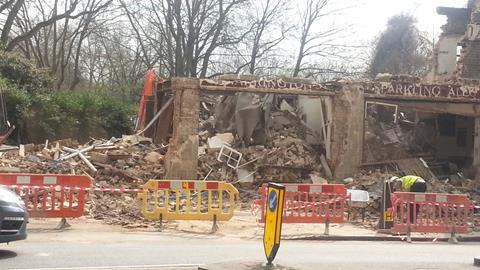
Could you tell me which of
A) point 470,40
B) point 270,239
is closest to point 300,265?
point 270,239

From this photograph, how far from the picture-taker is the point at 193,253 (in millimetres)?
9547

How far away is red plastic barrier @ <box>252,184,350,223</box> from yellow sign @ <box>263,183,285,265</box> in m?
5.31

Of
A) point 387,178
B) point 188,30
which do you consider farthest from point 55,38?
point 387,178

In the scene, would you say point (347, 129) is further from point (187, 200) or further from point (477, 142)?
point (187, 200)

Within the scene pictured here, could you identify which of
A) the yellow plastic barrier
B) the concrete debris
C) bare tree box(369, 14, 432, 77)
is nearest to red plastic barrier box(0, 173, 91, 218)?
the yellow plastic barrier

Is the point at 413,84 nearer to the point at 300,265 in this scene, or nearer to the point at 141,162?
the point at 141,162

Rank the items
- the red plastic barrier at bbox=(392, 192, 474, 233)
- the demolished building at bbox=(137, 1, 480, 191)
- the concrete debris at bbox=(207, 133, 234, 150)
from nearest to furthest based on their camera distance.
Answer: the red plastic barrier at bbox=(392, 192, 474, 233) → the demolished building at bbox=(137, 1, 480, 191) → the concrete debris at bbox=(207, 133, 234, 150)

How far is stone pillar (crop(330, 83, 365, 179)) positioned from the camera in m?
20.8

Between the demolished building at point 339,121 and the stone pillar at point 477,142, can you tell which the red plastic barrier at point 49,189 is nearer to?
the demolished building at point 339,121

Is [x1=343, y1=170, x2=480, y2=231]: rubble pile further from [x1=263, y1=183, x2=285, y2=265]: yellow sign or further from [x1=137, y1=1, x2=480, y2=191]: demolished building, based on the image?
[x1=263, y1=183, x2=285, y2=265]: yellow sign

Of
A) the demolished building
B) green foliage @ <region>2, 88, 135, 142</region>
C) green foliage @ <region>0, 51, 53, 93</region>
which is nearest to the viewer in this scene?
the demolished building

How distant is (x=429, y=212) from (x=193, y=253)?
5.90m

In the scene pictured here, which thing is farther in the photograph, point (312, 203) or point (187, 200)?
point (312, 203)

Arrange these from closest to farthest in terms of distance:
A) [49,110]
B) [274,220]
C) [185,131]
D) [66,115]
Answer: [274,220] < [185,131] < [49,110] < [66,115]
